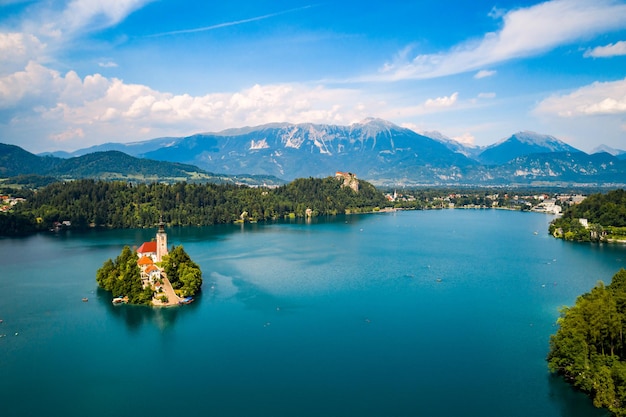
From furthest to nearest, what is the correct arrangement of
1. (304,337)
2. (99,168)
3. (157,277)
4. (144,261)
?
(99,168), (144,261), (157,277), (304,337)

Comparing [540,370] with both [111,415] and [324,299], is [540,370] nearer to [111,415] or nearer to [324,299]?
[324,299]

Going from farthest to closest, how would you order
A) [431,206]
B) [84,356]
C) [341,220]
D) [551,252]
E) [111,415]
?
[431,206], [341,220], [551,252], [84,356], [111,415]

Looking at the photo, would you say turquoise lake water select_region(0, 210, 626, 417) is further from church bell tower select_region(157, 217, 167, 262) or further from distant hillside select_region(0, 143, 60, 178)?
distant hillside select_region(0, 143, 60, 178)

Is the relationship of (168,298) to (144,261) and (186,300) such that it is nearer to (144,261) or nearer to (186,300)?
(186,300)

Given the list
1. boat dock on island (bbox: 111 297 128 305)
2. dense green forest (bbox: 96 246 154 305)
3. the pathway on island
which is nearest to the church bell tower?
dense green forest (bbox: 96 246 154 305)

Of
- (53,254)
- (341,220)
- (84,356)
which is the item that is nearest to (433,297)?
(84,356)

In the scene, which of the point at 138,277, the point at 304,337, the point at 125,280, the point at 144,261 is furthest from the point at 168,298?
the point at 304,337
